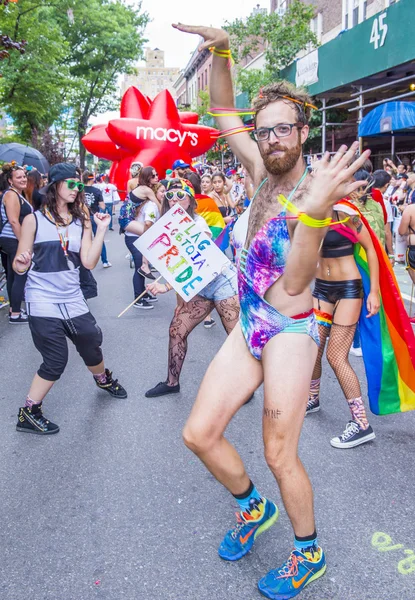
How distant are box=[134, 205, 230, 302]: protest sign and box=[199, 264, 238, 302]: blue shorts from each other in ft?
0.57

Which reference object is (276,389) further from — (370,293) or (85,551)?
(370,293)

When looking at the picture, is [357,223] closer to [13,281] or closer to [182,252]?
[182,252]

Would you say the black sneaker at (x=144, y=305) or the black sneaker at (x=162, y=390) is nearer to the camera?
the black sneaker at (x=162, y=390)

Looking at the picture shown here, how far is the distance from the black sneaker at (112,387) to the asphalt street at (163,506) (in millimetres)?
75

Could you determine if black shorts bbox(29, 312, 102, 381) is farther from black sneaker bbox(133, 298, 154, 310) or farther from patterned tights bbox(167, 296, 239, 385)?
black sneaker bbox(133, 298, 154, 310)

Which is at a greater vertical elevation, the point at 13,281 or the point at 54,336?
the point at 54,336

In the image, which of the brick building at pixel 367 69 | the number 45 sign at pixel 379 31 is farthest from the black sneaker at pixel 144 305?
the number 45 sign at pixel 379 31

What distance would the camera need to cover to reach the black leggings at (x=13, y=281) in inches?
297

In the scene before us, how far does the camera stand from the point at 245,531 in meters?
2.71

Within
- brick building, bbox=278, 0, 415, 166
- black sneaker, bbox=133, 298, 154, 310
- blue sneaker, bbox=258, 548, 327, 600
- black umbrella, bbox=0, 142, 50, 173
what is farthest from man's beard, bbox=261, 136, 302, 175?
brick building, bbox=278, 0, 415, 166

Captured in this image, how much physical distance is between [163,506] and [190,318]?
1.89 meters

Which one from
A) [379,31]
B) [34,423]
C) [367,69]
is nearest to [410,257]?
[34,423]

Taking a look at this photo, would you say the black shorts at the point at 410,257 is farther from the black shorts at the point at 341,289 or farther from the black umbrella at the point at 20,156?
the black umbrella at the point at 20,156

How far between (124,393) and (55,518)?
1.83 m
